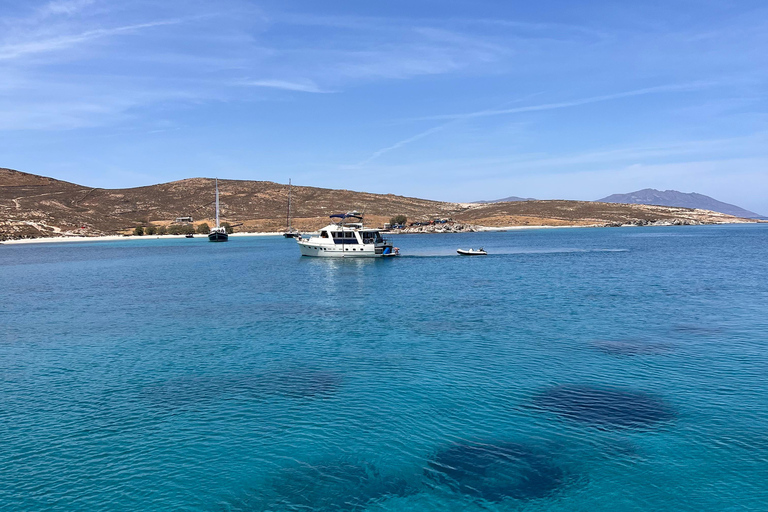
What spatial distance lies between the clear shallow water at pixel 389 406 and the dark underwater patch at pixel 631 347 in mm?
226

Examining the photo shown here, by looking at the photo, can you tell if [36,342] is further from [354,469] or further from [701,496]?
[701,496]

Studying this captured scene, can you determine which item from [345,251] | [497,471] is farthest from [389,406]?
[345,251]

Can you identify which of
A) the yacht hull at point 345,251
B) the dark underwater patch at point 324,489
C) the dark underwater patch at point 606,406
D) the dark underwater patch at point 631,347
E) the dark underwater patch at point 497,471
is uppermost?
the yacht hull at point 345,251

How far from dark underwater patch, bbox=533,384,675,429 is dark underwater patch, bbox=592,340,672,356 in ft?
23.4

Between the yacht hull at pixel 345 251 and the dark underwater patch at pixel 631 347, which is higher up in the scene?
the yacht hull at pixel 345 251

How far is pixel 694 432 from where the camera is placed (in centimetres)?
1953

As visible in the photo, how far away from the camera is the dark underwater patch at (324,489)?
15141 millimetres

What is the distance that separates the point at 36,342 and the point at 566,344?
33993mm

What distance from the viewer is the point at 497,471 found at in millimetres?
16859

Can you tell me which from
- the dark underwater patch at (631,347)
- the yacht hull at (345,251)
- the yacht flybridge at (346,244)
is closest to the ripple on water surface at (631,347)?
the dark underwater patch at (631,347)

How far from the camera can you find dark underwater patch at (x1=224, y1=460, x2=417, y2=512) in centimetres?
1514

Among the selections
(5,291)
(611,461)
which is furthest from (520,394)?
(5,291)

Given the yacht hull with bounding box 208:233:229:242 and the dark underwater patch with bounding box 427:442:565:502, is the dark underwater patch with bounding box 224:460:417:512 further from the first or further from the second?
the yacht hull with bounding box 208:233:229:242

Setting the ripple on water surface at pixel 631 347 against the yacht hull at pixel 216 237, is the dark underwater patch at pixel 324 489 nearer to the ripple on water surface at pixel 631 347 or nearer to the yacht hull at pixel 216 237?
the ripple on water surface at pixel 631 347
